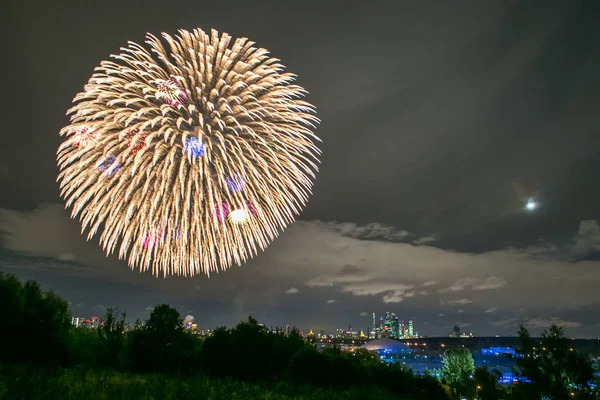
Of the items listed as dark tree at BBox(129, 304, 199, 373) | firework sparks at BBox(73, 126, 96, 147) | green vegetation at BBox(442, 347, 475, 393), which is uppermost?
firework sparks at BBox(73, 126, 96, 147)

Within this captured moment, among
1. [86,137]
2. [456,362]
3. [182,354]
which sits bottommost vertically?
[456,362]

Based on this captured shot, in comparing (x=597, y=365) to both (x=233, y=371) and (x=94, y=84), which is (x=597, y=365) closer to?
(x=233, y=371)

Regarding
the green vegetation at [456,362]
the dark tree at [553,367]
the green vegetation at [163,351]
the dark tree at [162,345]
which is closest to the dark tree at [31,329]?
the green vegetation at [163,351]

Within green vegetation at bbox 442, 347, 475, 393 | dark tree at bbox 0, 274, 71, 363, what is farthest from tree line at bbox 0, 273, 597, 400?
green vegetation at bbox 442, 347, 475, 393

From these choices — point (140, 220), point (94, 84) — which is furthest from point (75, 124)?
point (140, 220)

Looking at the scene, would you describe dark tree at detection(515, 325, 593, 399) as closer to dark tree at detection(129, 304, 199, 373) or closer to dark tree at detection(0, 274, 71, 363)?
dark tree at detection(129, 304, 199, 373)

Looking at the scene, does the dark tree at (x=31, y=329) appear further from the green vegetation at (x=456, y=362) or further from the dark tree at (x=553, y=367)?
the green vegetation at (x=456, y=362)

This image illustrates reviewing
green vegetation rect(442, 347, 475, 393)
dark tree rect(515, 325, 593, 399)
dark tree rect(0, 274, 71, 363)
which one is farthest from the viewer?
green vegetation rect(442, 347, 475, 393)

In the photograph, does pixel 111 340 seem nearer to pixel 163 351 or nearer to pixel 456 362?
pixel 163 351

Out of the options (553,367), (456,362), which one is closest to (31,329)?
(553,367)

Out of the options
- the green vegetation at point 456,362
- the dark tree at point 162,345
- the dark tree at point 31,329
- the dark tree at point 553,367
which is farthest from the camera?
the green vegetation at point 456,362

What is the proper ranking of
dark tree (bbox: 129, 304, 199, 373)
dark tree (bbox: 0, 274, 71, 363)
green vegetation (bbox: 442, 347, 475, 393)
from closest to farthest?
dark tree (bbox: 0, 274, 71, 363) < dark tree (bbox: 129, 304, 199, 373) < green vegetation (bbox: 442, 347, 475, 393)

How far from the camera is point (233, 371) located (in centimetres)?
3125

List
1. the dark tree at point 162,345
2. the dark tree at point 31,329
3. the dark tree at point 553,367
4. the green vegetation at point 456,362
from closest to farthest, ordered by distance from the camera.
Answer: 1. the dark tree at point 31,329
2. the dark tree at point 162,345
3. the dark tree at point 553,367
4. the green vegetation at point 456,362
